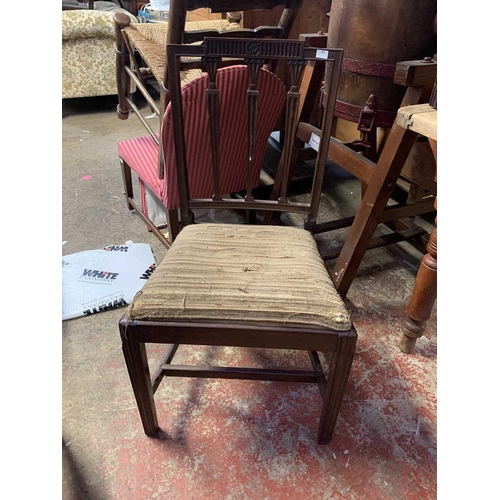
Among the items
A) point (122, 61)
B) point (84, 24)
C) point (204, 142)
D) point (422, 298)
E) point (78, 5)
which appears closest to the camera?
point (422, 298)

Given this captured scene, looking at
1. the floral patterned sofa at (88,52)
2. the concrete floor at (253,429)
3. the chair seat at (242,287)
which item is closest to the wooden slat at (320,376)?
the concrete floor at (253,429)

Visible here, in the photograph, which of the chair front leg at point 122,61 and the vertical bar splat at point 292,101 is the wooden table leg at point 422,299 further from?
the chair front leg at point 122,61

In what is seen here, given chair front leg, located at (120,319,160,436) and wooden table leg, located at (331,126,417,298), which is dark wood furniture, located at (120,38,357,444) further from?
wooden table leg, located at (331,126,417,298)

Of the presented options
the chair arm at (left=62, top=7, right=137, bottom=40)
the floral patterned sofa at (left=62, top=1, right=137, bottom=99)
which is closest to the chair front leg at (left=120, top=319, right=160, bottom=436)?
the floral patterned sofa at (left=62, top=1, right=137, bottom=99)

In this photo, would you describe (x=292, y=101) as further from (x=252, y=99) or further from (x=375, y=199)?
(x=375, y=199)

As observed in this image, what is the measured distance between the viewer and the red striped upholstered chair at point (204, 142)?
53.7 inches

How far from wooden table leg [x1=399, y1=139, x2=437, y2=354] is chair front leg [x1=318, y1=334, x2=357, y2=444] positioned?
479mm

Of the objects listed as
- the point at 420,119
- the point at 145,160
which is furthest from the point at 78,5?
the point at 420,119

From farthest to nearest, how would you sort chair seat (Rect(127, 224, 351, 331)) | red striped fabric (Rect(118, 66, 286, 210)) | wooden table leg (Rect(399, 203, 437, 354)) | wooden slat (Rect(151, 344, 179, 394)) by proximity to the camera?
1. red striped fabric (Rect(118, 66, 286, 210))
2. wooden table leg (Rect(399, 203, 437, 354))
3. wooden slat (Rect(151, 344, 179, 394))
4. chair seat (Rect(127, 224, 351, 331))

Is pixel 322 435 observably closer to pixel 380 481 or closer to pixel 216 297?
pixel 380 481

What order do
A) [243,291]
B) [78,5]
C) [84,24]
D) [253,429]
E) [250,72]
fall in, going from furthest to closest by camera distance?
[78,5] < [84,24] < [253,429] < [250,72] < [243,291]

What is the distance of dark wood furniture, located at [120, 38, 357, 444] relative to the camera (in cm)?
86

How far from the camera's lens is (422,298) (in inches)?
50.2

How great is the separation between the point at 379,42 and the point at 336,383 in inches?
42.4
